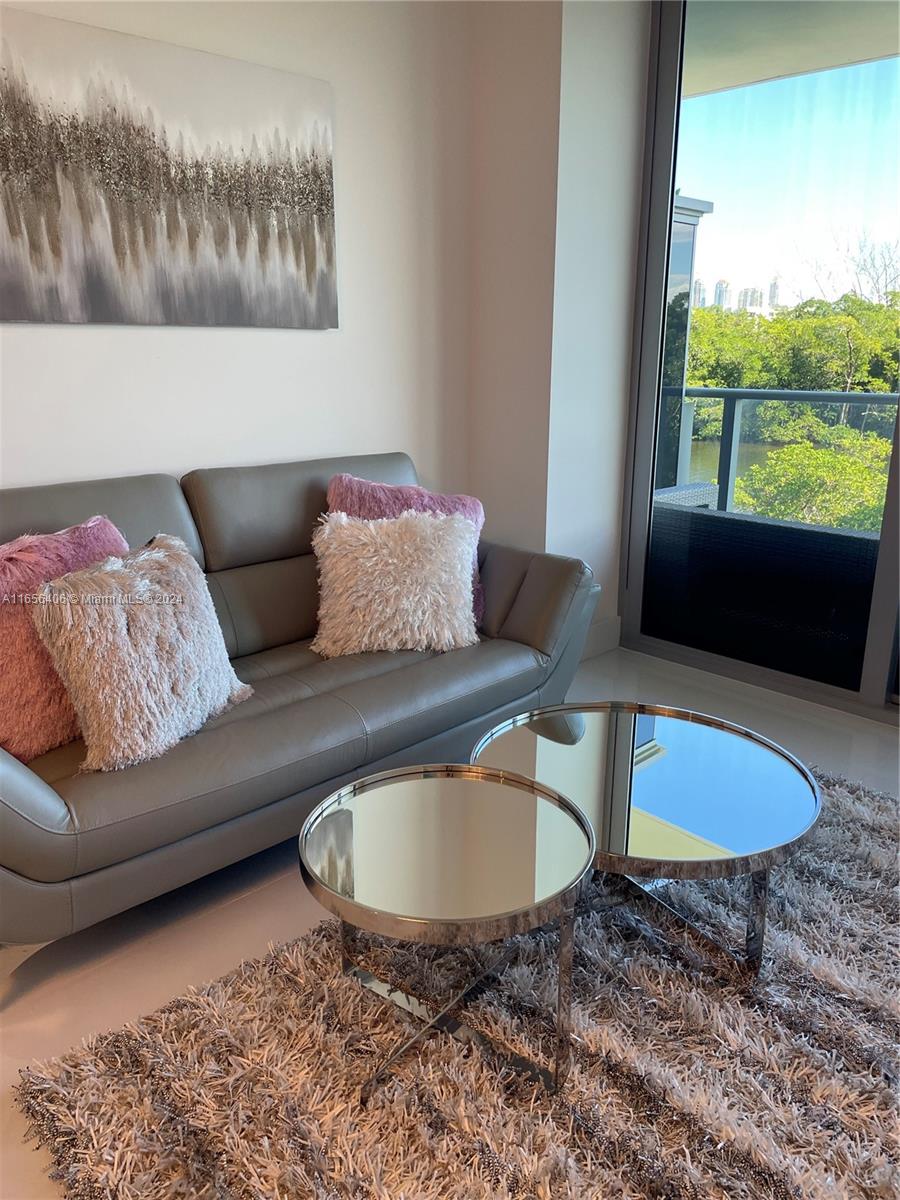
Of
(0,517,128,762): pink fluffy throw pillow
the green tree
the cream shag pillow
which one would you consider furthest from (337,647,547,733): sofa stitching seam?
the green tree

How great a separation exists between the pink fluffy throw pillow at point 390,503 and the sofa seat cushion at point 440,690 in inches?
9.8

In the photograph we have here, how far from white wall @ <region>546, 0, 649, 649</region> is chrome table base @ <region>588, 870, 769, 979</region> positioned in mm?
1631

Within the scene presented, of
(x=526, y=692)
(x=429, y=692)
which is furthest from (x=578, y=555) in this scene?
(x=429, y=692)

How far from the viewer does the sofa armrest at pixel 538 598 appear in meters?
2.63

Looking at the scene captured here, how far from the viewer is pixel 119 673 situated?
1.83 m

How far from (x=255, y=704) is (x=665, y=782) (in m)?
1.03

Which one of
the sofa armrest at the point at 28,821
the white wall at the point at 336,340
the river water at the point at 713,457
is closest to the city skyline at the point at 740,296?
the river water at the point at 713,457

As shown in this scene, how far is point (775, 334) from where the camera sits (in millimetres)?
3066

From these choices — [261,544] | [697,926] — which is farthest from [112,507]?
[697,926]

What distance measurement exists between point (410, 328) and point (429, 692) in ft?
5.33

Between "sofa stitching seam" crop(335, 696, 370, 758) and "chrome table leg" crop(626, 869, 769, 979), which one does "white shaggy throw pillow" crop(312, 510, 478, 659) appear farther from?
"chrome table leg" crop(626, 869, 769, 979)

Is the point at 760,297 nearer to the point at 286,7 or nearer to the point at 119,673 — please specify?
the point at 286,7

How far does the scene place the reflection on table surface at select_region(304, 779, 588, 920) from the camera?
4.76 feet

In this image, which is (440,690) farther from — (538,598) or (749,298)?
(749,298)
